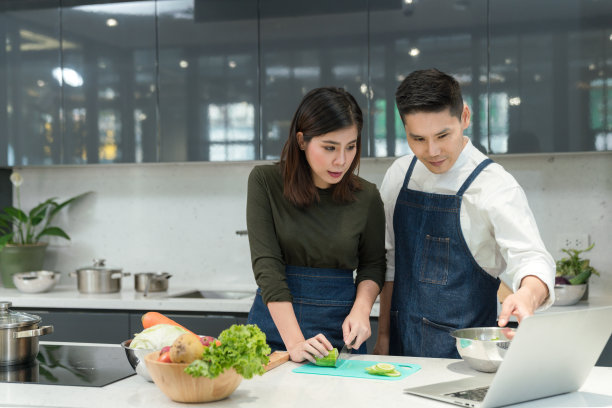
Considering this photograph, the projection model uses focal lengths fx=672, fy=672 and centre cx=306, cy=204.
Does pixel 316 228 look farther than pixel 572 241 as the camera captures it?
No

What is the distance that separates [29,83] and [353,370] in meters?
2.97

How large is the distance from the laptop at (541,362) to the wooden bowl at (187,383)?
0.41 m

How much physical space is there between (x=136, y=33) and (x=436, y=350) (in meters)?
2.56

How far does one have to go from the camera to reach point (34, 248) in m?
3.96

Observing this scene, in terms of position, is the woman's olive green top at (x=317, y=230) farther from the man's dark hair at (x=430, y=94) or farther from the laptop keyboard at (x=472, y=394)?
the laptop keyboard at (x=472, y=394)

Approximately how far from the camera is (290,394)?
1.50 meters

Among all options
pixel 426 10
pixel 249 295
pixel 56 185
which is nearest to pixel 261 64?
pixel 426 10

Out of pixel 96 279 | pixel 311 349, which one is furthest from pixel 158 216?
Answer: pixel 311 349

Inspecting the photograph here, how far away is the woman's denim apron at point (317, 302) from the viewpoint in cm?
212

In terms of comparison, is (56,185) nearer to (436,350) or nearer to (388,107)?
(388,107)

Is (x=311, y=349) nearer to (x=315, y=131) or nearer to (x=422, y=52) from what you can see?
(x=315, y=131)

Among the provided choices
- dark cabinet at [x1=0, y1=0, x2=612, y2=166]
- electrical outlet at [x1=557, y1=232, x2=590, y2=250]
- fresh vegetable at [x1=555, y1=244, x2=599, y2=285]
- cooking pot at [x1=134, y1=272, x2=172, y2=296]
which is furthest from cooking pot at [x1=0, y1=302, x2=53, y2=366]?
electrical outlet at [x1=557, y1=232, x2=590, y2=250]

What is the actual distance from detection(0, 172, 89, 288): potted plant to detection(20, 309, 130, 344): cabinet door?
0.59 m

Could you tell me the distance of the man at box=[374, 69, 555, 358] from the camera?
6.27 ft
